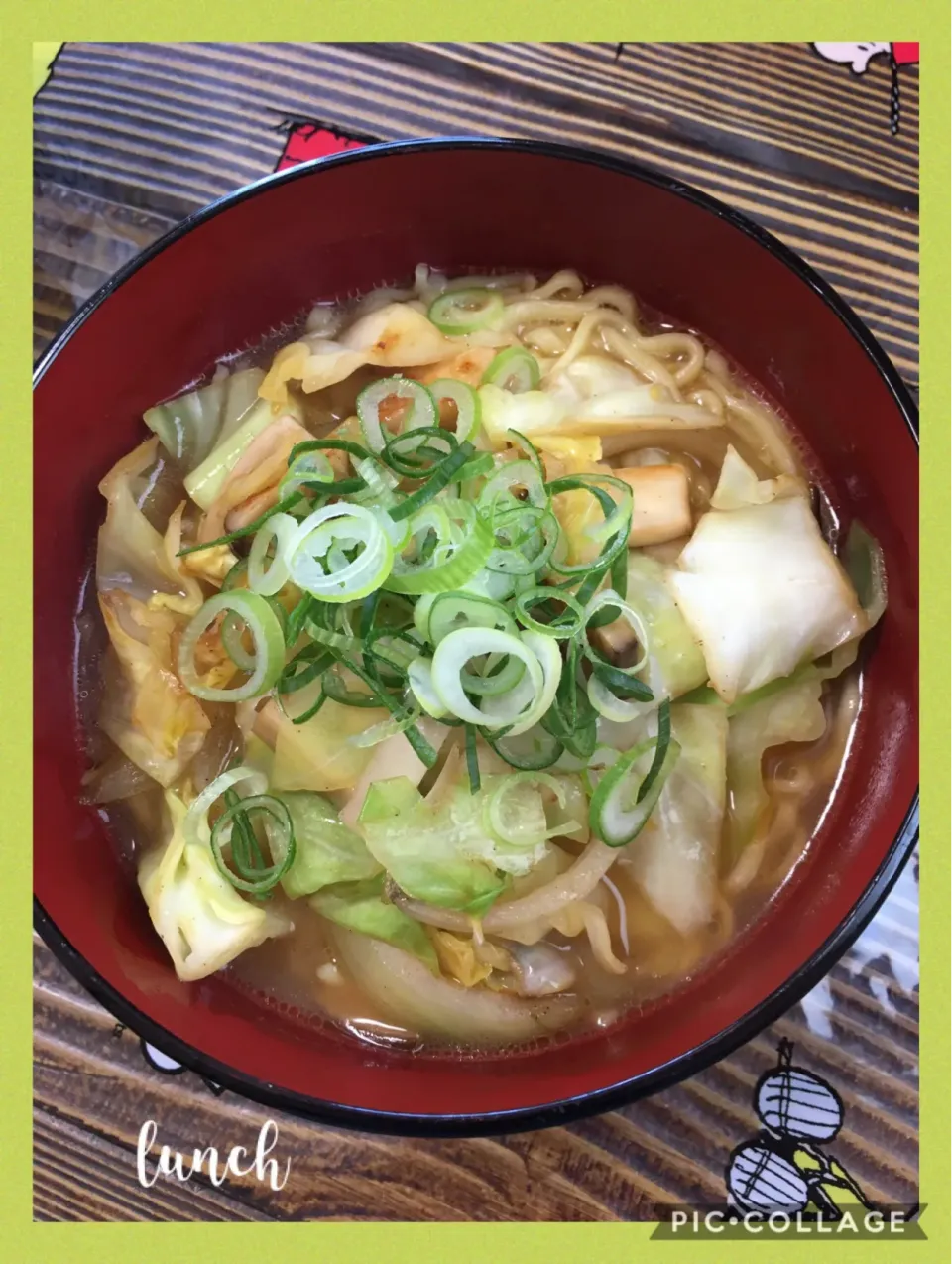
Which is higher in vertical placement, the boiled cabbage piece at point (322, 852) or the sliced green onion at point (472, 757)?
the sliced green onion at point (472, 757)

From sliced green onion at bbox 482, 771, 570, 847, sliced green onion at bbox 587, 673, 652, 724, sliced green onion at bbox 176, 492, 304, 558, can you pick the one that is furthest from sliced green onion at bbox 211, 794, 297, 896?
sliced green onion at bbox 587, 673, 652, 724

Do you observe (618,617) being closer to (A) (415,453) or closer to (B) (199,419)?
(A) (415,453)

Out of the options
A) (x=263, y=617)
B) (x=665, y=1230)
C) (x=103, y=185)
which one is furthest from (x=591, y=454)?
(x=665, y=1230)

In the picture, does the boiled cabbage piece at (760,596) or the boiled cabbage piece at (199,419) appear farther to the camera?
the boiled cabbage piece at (199,419)

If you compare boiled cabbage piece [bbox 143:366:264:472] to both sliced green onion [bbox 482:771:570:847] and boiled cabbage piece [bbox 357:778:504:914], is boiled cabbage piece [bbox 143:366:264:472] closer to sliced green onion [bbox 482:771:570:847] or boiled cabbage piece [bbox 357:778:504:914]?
boiled cabbage piece [bbox 357:778:504:914]

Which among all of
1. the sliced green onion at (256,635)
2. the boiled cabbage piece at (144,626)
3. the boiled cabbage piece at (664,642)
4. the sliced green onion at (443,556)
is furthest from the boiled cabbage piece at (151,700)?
the boiled cabbage piece at (664,642)

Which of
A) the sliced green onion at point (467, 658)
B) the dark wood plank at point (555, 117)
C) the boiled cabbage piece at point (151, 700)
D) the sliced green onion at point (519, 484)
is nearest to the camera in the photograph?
the sliced green onion at point (467, 658)

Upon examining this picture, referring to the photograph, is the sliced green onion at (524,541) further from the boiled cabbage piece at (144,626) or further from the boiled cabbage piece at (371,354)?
the boiled cabbage piece at (144,626)

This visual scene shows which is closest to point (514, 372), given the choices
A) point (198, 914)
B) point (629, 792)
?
point (629, 792)
